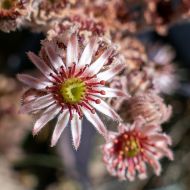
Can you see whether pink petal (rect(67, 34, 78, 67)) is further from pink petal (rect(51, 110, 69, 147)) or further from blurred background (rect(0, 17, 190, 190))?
blurred background (rect(0, 17, 190, 190))

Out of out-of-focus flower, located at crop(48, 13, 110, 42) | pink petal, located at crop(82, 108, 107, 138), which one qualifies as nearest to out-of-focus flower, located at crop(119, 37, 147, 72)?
out-of-focus flower, located at crop(48, 13, 110, 42)

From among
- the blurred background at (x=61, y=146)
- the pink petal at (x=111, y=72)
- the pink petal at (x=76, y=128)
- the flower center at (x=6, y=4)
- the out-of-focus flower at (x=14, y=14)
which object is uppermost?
the flower center at (x=6, y=4)

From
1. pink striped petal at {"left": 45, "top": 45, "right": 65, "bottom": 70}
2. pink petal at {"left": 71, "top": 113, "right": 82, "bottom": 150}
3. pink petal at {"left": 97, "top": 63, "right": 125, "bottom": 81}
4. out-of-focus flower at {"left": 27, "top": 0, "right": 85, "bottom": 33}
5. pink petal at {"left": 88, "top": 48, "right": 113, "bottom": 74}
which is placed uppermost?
out-of-focus flower at {"left": 27, "top": 0, "right": 85, "bottom": 33}

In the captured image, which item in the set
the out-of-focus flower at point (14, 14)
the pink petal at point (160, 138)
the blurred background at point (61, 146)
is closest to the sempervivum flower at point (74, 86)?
the out-of-focus flower at point (14, 14)

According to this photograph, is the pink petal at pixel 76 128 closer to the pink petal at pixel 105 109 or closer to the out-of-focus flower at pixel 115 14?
the pink petal at pixel 105 109

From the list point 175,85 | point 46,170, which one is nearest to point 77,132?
point 175,85

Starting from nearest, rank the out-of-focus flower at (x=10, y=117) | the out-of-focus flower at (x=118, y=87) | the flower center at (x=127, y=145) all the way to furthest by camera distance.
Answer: the out-of-focus flower at (x=118, y=87) < the flower center at (x=127, y=145) < the out-of-focus flower at (x=10, y=117)

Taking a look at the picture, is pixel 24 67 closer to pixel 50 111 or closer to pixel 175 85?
pixel 175 85
